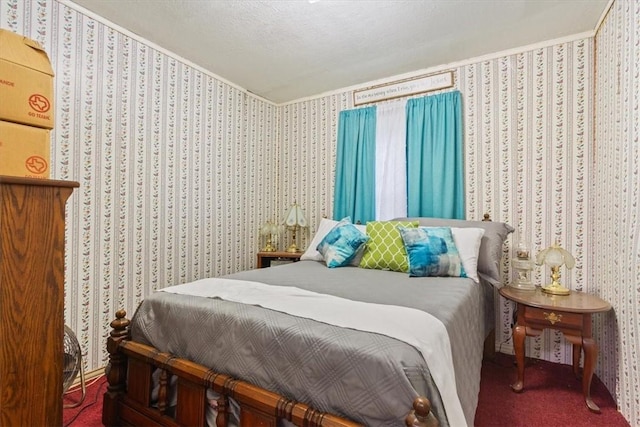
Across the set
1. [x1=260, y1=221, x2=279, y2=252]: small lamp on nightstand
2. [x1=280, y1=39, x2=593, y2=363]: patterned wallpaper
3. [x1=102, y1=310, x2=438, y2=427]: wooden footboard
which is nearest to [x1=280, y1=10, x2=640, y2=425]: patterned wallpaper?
[x1=280, y1=39, x2=593, y2=363]: patterned wallpaper

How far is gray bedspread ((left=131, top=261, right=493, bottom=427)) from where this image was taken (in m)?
0.94

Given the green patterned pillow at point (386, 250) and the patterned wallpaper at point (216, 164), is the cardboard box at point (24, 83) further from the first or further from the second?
the green patterned pillow at point (386, 250)

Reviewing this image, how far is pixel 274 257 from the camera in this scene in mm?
3342

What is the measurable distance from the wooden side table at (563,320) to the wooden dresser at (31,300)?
7.32 feet

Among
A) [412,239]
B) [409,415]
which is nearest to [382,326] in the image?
[409,415]

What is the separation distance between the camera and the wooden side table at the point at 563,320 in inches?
69.3

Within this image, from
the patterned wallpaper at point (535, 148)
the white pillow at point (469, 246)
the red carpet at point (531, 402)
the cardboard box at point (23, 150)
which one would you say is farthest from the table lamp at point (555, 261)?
the cardboard box at point (23, 150)

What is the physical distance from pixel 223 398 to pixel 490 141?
2634 mm

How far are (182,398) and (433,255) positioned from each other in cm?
155

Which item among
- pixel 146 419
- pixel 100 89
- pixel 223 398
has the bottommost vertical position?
pixel 146 419

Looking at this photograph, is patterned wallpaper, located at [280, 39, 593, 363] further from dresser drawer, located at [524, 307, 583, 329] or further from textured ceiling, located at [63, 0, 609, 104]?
dresser drawer, located at [524, 307, 583, 329]

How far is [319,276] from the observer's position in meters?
1.96

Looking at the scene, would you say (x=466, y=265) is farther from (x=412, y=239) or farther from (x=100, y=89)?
(x=100, y=89)

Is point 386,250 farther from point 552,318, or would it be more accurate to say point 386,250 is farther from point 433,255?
point 552,318
